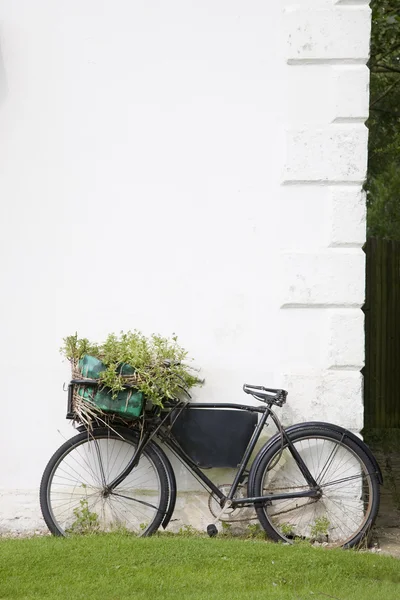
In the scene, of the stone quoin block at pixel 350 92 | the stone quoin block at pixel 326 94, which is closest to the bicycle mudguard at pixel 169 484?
the stone quoin block at pixel 326 94

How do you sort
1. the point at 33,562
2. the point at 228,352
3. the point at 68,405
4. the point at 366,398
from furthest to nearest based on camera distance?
the point at 366,398
the point at 228,352
the point at 68,405
the point at 33,562

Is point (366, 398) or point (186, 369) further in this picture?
point (366, 398)

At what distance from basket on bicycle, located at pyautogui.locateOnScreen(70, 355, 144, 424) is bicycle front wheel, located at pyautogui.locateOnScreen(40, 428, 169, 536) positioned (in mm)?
195

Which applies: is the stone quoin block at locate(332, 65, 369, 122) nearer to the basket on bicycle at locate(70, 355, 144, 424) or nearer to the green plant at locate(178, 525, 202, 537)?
the basket on bicycle at locate(70, 355, 144, 424)

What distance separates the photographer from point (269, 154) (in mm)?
4965

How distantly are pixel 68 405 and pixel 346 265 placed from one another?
1.84 meters

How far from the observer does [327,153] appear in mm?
4918

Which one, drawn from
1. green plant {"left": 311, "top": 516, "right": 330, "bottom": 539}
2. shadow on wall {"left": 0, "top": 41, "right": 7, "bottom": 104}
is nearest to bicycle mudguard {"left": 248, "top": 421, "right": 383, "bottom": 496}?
green plant {"left": 311, "top": 516, "right": 330, "bottom": 539}

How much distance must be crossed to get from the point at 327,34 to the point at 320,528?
9.67ft

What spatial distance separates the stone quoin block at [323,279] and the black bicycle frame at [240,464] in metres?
0.70

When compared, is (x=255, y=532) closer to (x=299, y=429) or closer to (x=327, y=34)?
(x=299, y=429)

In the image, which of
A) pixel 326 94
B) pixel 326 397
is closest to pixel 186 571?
pixel 326 397

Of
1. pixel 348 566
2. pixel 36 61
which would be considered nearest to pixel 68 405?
pixel 348 566

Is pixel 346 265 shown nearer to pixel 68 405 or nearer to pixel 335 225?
pixel 335 225
